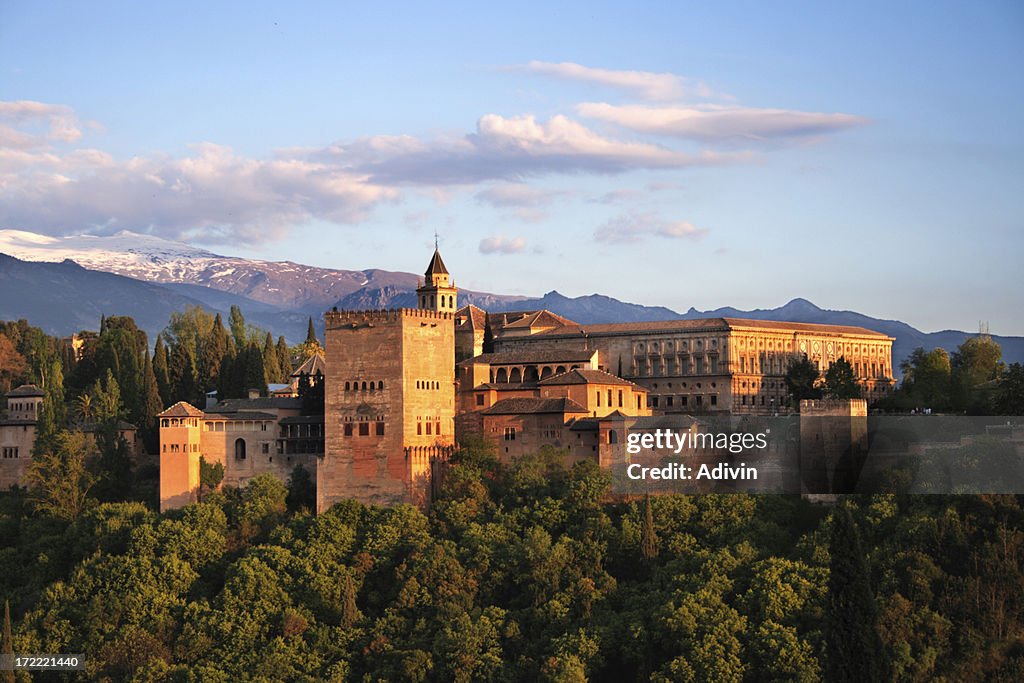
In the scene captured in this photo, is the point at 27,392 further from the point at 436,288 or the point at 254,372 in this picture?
the point at 436,288

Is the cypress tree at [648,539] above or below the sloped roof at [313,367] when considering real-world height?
below

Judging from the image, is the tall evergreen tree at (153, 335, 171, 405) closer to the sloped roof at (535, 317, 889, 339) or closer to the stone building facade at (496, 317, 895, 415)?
the stone building facade at (496, 317, 895, 415)

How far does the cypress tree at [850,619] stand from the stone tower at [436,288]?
37224mm

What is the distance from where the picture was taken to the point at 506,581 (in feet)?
172

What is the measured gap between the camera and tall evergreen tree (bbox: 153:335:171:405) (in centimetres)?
7262

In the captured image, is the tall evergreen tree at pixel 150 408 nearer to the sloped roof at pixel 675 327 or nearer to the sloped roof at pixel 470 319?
the sloped roof at pixel 470 319

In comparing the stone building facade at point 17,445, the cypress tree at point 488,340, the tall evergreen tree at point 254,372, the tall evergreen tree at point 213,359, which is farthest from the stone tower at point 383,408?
the cypress tree at point 488,340

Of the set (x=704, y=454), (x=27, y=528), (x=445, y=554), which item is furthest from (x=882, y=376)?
(x=27, y=528)

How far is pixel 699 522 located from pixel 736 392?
85.6ft

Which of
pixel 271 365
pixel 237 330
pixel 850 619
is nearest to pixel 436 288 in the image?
pixel 271 365

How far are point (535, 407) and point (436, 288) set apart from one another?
20.0 m

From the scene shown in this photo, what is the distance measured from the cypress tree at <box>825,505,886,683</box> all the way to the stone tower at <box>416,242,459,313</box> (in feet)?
122

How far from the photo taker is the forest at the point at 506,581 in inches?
1799

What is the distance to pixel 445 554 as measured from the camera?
53125 millimetres
